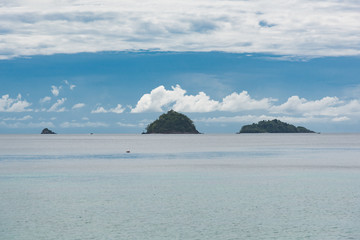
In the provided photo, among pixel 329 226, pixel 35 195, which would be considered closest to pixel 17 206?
pixel 35 195

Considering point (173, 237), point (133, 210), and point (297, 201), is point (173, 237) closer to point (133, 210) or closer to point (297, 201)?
point (133, 210)

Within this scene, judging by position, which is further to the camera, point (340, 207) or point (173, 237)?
point (340, 207)

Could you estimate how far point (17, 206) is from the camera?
33.2 metres

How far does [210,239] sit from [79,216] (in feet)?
30.5

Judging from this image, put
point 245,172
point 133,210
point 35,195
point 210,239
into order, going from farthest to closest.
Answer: point 245,172
point 35,195
point 133,210
point 210,239

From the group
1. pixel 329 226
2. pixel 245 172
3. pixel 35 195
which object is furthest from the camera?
pixel 245 172

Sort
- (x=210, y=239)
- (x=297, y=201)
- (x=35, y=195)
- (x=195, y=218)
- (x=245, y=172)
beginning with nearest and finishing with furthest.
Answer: (x=210, y=239) → (x=195, y=218) → (x=297, y=201) → (x=35, y=195) → (x=245, y=172)

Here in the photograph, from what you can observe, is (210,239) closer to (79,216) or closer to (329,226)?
(329,226)

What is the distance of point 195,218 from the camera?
95.3ft

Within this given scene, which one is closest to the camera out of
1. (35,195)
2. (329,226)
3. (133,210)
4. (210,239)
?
(210,239)

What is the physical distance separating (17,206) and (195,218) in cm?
1257

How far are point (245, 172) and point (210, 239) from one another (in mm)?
33577

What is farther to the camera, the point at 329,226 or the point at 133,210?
the point at 133,210

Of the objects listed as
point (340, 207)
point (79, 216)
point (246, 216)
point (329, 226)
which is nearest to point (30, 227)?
point (79, 216)
